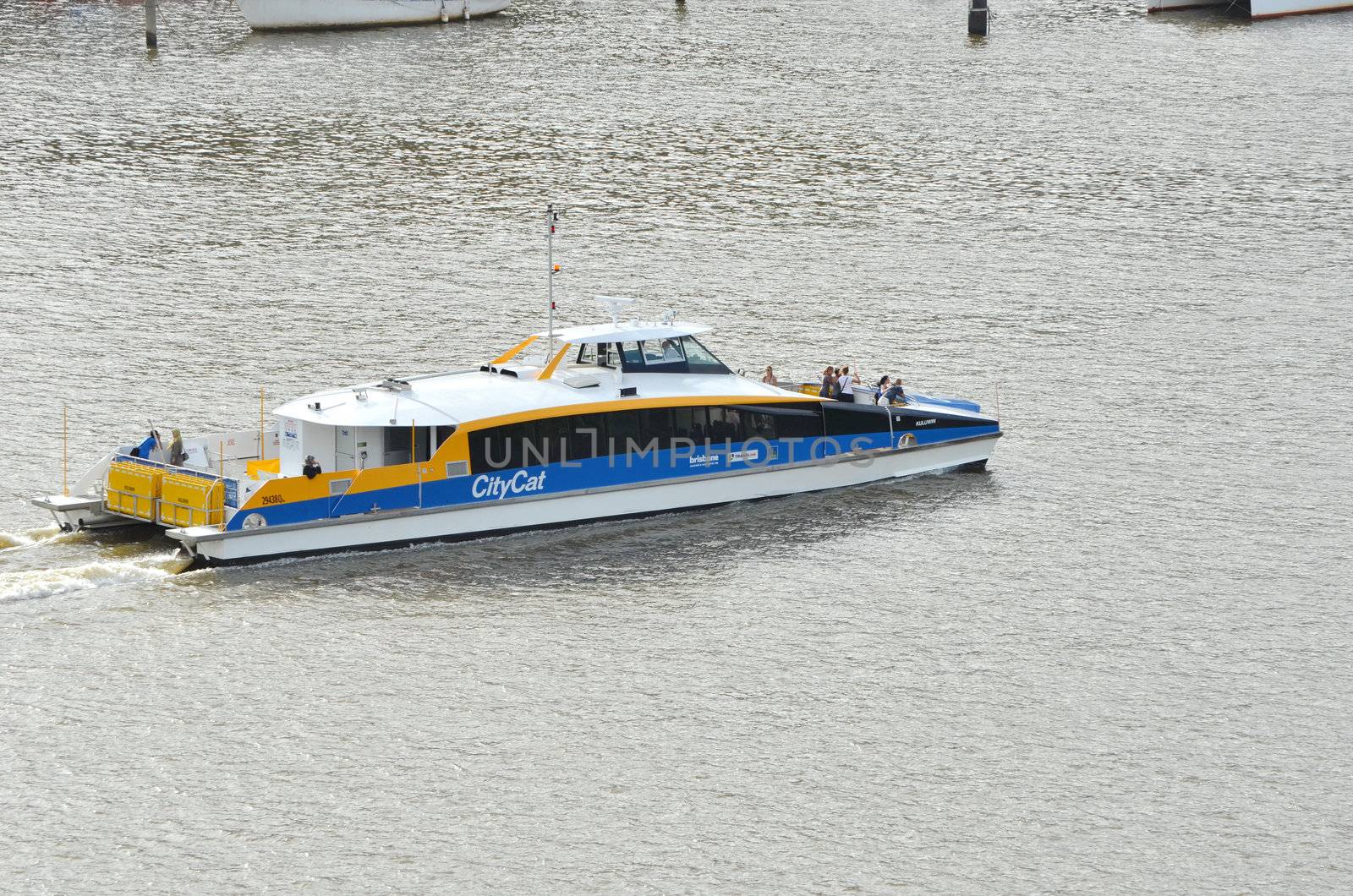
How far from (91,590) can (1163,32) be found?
263ft

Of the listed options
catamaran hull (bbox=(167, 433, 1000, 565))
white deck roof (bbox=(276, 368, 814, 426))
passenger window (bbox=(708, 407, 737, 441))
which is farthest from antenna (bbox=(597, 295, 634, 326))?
catamaran hull (bbox=(167, 433, 1000, 565))

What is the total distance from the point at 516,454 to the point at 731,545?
444 cm

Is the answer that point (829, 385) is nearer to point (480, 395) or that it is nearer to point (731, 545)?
point (731, 545)

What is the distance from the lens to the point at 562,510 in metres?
34.1

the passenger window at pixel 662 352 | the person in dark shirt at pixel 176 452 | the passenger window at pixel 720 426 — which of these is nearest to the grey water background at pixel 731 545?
the person in dark shirt at pixel 176 452

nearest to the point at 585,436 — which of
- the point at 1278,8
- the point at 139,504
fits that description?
the point at 139,504

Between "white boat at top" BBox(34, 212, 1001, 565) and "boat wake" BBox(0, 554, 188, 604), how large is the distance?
721mm

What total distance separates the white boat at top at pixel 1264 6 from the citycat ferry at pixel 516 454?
7125 cm

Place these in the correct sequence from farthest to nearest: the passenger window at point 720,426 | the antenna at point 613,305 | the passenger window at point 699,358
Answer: the passenger window at point 699,358
the antenna at point 613,305
the passenger window at point 720,426

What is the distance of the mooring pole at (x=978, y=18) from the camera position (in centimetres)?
9519

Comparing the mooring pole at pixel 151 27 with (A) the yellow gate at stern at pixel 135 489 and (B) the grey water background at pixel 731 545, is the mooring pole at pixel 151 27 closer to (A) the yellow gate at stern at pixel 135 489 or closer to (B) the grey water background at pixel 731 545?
(B) the grey water background at pixel 731 545

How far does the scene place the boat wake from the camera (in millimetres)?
29453

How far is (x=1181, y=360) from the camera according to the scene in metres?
45.8

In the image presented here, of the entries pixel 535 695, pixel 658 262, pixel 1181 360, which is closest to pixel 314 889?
pixel 535 695
